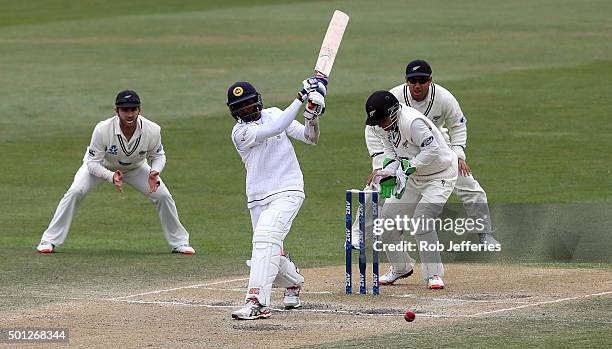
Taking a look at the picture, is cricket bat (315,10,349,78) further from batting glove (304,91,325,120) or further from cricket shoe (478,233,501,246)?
cricket shoe (478,233,501,246)

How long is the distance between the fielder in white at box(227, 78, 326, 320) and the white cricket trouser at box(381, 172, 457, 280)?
1316 mm

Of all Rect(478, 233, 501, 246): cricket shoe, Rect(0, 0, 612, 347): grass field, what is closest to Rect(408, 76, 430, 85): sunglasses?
Rect(0, 0, 612, 347): grass field

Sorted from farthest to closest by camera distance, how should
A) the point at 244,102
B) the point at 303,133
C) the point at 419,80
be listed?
the point at 419,80, the point at 303,133, the point at 244,102

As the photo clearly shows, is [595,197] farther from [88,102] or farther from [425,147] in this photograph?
[88,102]

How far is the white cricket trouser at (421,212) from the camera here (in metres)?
11.9

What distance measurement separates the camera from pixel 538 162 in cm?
2134

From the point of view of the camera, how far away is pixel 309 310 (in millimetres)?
10961

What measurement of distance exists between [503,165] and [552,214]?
15.4ft

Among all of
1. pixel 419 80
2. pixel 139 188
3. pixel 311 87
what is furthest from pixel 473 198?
pixel 311 87

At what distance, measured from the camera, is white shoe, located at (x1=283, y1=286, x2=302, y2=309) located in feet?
36.2

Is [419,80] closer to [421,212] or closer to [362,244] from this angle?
[421,212]

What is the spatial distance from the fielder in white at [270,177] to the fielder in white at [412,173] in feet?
2.90

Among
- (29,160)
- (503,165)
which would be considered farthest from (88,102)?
(503,165)

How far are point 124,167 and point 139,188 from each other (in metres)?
0.35
